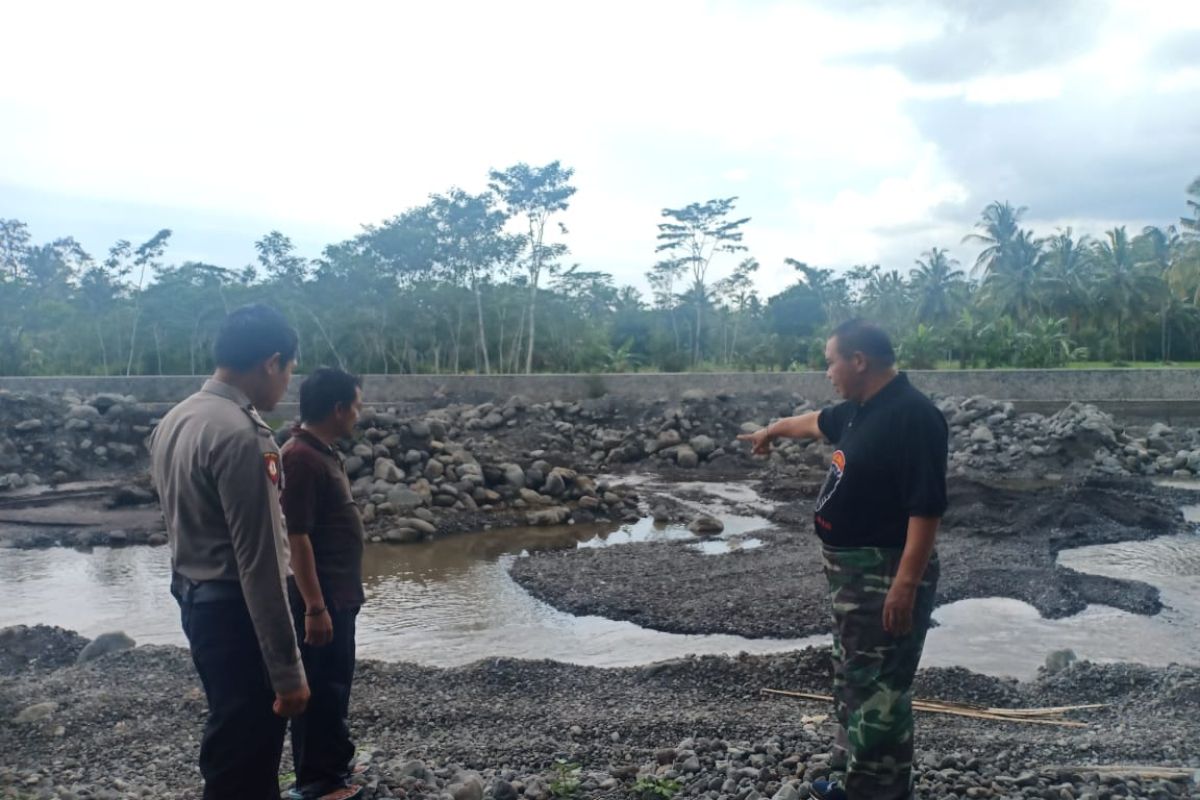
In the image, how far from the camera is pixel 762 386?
2659 cm

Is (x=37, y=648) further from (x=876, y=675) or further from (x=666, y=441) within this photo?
(x=666, y=441)

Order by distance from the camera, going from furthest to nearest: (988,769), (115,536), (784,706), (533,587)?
(115,536), (533,587), (784,706), (988,769)

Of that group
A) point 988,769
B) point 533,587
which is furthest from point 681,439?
point 988,769

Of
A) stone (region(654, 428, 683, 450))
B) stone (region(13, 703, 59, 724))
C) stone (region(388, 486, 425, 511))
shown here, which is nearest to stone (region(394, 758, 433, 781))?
stone (region(13, 703, 59, 724))

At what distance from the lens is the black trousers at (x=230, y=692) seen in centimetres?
271

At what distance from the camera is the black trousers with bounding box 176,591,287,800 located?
2705mm

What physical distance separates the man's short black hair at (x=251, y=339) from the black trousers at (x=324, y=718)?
1156 millimetres

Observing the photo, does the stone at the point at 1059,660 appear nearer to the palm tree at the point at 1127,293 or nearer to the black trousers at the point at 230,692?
the black trousers at the point at 230,692

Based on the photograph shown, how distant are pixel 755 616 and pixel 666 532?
Answer: 5.09 metres

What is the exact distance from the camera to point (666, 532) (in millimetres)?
13391

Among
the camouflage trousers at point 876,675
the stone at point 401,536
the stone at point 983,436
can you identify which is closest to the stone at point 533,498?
the stone at point 401,536

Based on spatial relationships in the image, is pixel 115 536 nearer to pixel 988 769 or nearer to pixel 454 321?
pixel 988 769

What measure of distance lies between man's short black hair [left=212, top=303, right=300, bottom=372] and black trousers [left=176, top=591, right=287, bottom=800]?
700mm

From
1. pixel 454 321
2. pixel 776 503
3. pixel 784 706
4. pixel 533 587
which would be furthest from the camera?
pixel 454 321
